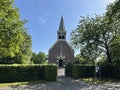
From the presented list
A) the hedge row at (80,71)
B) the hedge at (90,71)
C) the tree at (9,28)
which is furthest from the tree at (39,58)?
the tree at (9,28)

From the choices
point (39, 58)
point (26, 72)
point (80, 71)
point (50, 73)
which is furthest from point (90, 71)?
point (39, 58)

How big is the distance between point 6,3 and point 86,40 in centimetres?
1583

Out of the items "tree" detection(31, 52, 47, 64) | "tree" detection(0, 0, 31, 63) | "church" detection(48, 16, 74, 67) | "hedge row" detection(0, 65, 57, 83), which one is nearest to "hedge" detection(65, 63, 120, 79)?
"hedge row" detection(0, 65, 57, 83)

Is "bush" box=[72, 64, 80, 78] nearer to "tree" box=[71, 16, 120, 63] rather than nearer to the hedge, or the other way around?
the hedge

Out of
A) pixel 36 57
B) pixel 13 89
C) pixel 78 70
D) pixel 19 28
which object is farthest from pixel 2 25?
pixel 36 57

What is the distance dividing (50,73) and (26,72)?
3.17 m

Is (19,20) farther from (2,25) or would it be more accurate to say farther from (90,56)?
(90,56)

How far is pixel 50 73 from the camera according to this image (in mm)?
26703

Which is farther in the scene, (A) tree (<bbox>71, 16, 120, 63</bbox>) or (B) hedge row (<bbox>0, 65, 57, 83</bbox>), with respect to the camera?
(A) tree (<bbox>71, 16, 120, 63</bbox>)

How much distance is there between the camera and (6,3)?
22.3 metres

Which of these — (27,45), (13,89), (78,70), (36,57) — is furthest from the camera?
(36,57)

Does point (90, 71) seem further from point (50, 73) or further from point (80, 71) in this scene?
point (50, 73)

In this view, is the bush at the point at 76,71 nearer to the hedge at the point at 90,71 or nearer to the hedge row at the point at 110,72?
the hedge at the point at 90,71

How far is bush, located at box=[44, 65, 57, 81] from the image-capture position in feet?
87.4
